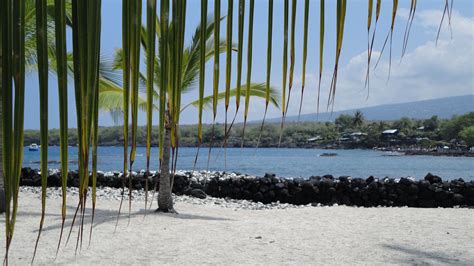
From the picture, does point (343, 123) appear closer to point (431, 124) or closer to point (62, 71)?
point (431, 124)

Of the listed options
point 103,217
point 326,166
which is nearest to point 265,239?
point 103,217

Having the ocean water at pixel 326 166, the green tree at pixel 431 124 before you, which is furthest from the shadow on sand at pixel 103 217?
the green tree at pixel 431 124

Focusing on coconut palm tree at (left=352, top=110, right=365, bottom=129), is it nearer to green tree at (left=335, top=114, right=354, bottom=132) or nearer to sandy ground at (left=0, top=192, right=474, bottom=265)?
green tree at (left=335, top=114, right=354, bottom=132)

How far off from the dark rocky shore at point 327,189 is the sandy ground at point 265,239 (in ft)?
8.84

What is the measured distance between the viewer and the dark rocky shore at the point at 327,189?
10547 mm

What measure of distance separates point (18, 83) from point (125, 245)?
5083 millimetres

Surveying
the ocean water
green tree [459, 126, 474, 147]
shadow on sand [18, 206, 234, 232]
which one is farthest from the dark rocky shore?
green tree [459, 126, 474, 147]

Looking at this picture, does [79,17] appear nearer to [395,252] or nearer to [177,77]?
[177,77]

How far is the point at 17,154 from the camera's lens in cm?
42

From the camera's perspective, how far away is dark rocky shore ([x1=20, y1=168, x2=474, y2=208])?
415 inches

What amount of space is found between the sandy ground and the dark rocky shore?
8.84 ft

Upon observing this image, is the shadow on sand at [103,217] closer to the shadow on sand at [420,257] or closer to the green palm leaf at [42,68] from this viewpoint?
the shadow on sand at [420,257]

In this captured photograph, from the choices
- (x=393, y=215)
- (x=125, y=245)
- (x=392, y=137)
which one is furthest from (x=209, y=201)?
(x=392, y=137)

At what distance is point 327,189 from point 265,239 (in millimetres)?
5892
